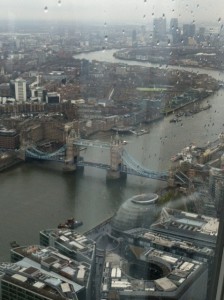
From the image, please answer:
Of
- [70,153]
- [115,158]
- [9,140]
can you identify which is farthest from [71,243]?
[9,140]

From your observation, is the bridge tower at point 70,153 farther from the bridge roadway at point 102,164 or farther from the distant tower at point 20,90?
the distant tower at point 20,90

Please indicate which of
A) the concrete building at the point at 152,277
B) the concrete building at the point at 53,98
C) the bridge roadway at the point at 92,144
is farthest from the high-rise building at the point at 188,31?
the concrete building at the point at 53,98

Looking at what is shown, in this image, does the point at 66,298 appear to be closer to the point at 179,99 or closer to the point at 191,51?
the point at 191,51

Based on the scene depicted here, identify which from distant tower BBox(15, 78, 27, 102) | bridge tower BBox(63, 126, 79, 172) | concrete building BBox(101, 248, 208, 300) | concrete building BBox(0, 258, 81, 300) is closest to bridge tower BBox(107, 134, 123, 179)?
bridge tower BBox(63, 126, 79, 172)

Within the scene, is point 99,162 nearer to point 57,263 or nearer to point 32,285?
point 57,263

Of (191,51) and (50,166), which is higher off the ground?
(191,51)

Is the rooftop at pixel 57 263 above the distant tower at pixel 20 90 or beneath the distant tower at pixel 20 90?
beneath

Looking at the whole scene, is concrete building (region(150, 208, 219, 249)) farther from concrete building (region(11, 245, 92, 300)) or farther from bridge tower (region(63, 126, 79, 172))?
bridge tower (region(63, 126, 79, 172))

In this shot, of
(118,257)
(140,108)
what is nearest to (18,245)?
(118,257)
